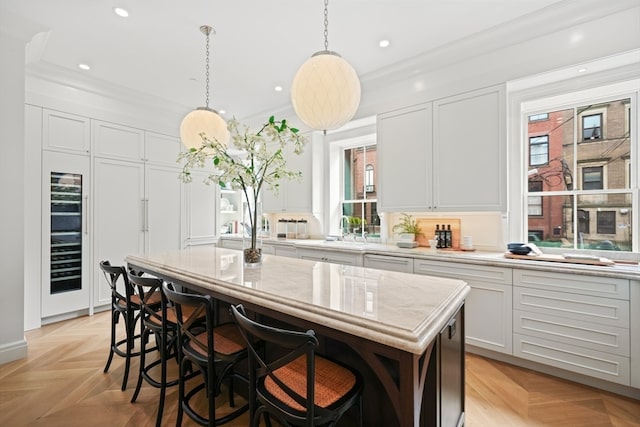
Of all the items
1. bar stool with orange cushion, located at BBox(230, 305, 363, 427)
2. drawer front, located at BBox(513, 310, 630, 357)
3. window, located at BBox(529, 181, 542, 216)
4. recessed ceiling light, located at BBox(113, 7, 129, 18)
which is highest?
recessed ceiling light, located at BBox(113, 7, 129, 18)

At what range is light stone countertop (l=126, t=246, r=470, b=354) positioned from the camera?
3.47ft

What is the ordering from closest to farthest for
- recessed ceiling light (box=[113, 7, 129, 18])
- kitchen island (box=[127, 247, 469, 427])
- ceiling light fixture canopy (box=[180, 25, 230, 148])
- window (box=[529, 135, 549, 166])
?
kitchen island (box=[127, 247, 469, 427]) → recessed ceiling light (box=[113, 7, 129, 18]) → ceiling light fixture canopy (box=[180, 25, 230, 148]) → window (box=[529, 135, 549, 166])

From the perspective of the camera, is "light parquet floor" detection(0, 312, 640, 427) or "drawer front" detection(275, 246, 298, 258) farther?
"drawer front" detection(275, 246, 298, 258)

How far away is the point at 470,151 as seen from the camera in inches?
116

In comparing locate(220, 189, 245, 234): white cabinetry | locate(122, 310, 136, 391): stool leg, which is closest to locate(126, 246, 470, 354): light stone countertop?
locate(122, 310, 136, 391): stool leg

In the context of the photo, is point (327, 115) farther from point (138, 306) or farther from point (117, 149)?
point (117, 149)

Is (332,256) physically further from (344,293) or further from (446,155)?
(344,293)

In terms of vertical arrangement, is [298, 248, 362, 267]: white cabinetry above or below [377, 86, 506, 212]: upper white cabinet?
below

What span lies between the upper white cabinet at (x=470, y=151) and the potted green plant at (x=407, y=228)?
46cm

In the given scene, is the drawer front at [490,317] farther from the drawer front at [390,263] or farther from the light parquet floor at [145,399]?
the drawer front at [390,263]

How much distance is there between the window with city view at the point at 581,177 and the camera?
8.54ft

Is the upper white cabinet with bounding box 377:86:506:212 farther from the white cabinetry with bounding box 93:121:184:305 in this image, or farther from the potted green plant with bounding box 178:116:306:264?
the white cabinetry with bounding box 93:121:184:305

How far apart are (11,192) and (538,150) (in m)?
5.00

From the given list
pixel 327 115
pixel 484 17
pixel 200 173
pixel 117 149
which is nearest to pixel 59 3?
pixel 117 149
